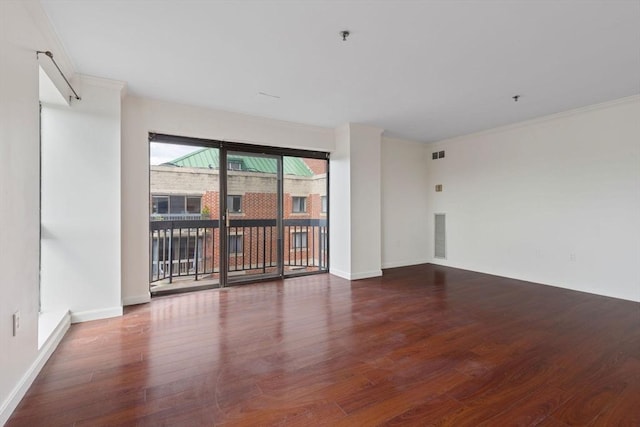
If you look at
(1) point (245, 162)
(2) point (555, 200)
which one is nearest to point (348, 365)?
(1) point (245, 162)

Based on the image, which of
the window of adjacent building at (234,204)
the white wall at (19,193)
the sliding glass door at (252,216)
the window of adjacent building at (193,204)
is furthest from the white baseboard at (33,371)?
the window of adjacent building at (234,204)

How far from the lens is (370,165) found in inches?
196

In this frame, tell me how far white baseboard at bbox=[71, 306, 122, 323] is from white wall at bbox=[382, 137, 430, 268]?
4.27 meters

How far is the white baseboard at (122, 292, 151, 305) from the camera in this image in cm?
350

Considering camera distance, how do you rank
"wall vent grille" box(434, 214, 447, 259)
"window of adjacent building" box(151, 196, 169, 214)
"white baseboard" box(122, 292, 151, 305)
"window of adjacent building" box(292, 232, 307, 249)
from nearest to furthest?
1. "white baseboard" box(122, 292, 151, 305)
2. "window of adjacent building" box(151, 196, 169, 214)
3. "window of adjacent building" box(292, 232, 307, 249)
4. "wall vent grille" box(434, 214, 447, 259)

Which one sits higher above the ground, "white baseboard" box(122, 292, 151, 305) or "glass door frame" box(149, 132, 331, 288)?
"glass door frame" box(149, 132, 331, 288)

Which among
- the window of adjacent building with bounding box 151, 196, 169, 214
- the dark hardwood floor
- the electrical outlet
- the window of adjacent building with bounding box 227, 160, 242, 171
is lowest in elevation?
the dark hardwood floor

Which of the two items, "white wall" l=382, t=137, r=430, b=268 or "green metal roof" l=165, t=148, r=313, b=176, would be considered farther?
"white wall" l=382, t=137, r=430, b=268

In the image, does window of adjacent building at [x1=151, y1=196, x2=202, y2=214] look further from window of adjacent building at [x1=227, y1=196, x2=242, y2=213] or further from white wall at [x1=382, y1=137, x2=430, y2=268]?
white wall at [x1=382, y1=137, x2=430, y2=268]

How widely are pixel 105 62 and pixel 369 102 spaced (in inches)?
114

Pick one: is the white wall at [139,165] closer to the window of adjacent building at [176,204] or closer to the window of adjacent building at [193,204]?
the window of adjacent building at [176,204]

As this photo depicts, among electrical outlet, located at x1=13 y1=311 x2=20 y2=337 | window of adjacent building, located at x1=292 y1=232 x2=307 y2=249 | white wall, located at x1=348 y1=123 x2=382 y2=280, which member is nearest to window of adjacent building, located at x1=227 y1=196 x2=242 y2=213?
window of adjacent building, located at x1=292 y1=232 x2=307 y2=249

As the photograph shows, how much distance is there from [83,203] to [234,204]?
6.00ft

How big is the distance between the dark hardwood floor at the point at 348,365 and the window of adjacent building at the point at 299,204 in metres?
1.89
